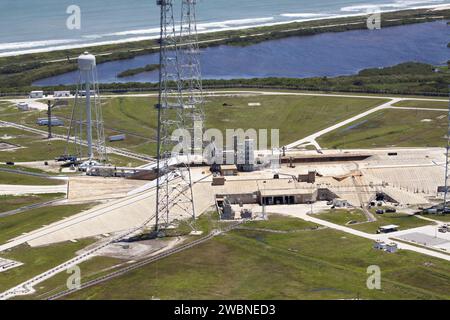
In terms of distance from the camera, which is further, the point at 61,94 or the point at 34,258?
the point at 61,94

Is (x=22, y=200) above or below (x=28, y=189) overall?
below

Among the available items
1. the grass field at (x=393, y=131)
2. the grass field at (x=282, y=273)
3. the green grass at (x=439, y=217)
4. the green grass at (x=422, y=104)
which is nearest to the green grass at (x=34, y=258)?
the grass field at (x=282, y=273)

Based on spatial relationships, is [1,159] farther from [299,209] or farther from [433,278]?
[433,278]

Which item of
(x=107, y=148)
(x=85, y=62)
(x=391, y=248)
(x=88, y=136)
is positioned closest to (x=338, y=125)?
(x=107, y=148)

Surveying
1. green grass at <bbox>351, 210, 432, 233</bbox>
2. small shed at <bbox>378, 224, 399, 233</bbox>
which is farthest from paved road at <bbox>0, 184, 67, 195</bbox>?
small shed at <bbox>378, 224, 399, 233</bbox>

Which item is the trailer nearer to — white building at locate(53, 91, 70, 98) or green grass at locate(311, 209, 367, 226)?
white building at locate(53, 91, 70, 98)

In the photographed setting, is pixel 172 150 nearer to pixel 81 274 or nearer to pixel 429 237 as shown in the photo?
pixel 81 274

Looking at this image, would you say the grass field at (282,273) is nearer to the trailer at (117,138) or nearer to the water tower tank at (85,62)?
the water tower tank at (85,62)
